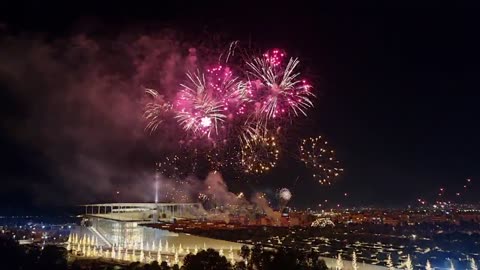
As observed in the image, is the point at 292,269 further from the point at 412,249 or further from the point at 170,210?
the point at 170,210

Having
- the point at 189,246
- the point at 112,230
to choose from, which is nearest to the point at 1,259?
the point at 112,230

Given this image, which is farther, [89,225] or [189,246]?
[89,225]

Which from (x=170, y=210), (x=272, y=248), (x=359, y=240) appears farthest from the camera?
(x=170, y=210)

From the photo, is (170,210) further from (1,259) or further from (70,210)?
(70,210)

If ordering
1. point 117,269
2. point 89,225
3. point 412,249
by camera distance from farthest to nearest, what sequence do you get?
point 89,225 < point 117,269 < point 412,249

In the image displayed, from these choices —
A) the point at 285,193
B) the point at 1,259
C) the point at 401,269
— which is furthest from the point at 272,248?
the point at 1,259

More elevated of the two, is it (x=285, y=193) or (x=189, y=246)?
(x=285, y=193)

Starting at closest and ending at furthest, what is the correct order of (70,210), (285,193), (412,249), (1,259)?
(412,249)
(1,259)
(285,193)
(70,210)

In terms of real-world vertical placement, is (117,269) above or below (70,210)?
below

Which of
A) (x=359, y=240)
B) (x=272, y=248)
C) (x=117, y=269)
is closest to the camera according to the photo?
(x=272, y=248)
